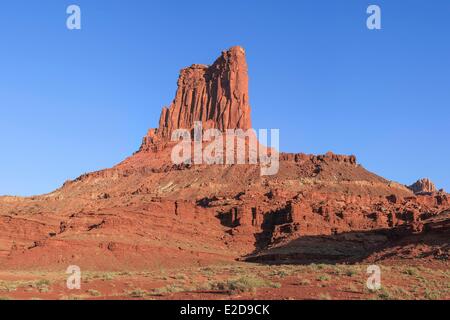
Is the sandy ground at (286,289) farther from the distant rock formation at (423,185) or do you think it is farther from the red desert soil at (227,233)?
the distant rock formation at (423,185)

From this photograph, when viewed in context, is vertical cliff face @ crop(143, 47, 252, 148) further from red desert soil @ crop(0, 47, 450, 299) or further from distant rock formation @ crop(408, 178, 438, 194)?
distant rock formation @ crop(408, 178, 438, 194)

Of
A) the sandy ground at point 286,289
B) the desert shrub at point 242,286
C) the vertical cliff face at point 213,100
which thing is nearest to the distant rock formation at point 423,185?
the vertical cliff face at point 213,100

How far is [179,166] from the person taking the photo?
10894cm

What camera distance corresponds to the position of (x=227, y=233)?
208ft

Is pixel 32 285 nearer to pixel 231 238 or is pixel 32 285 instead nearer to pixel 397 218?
pixel 231 238

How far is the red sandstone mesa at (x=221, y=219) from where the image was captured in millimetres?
46856

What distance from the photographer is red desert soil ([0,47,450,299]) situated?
2281cm

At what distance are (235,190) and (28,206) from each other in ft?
133

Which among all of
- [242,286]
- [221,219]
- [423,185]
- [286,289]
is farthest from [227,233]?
[423,185]

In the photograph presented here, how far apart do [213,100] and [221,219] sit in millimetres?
78750

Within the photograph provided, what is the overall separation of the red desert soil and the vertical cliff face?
898mm

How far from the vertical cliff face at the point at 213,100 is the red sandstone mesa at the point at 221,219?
72.3 feet
